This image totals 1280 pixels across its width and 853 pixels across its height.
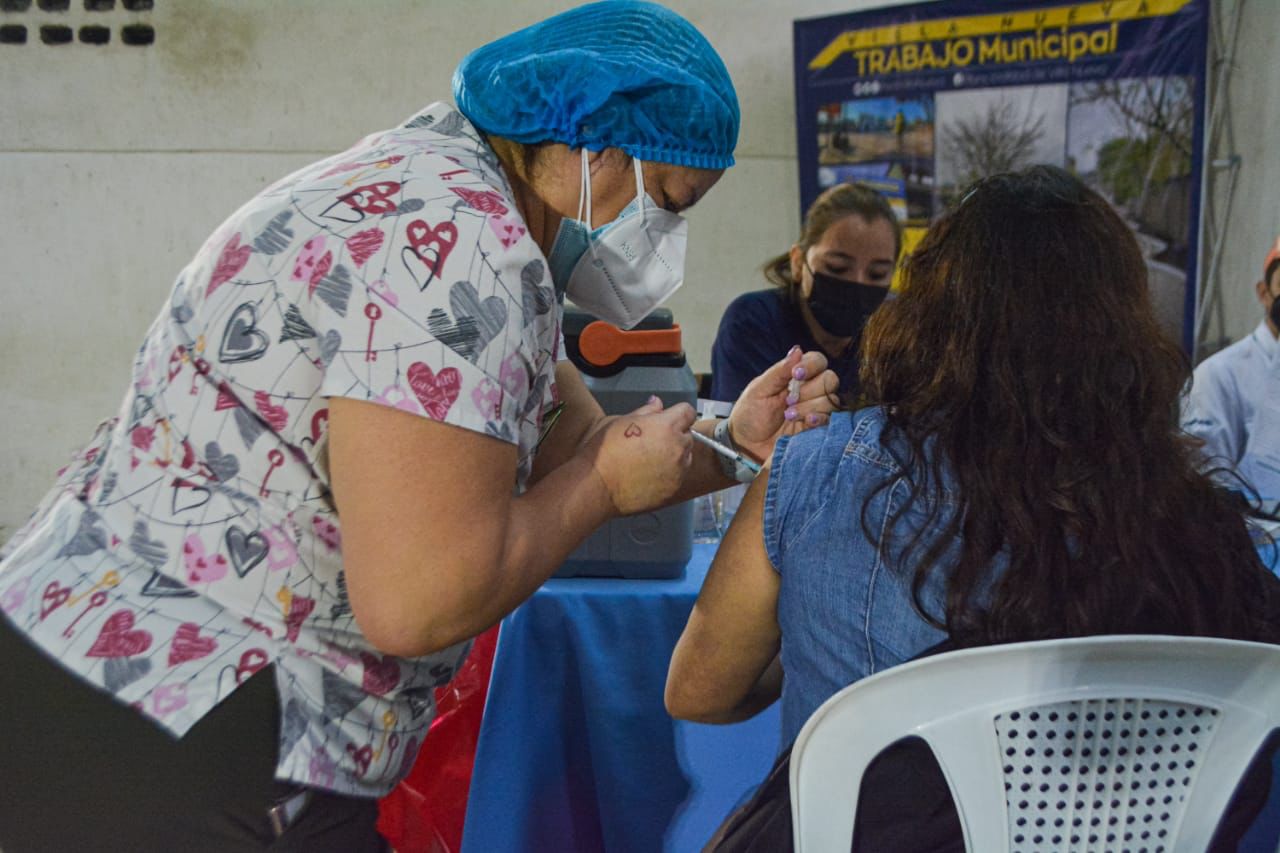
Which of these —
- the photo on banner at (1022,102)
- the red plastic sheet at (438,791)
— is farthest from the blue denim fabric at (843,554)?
the photo on banner at (1022,102)

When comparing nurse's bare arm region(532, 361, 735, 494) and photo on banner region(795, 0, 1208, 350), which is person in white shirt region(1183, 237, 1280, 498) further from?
nurse's bare arm region(532, 361, 735, 494)

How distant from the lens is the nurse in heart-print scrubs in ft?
2.63

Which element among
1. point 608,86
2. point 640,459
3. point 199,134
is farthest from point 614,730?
point 199,134

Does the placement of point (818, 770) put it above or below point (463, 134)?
below

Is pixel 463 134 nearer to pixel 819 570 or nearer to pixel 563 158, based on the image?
pixel 563 158

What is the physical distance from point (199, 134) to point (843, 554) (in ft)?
14.7

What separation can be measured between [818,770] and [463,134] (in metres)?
0.68

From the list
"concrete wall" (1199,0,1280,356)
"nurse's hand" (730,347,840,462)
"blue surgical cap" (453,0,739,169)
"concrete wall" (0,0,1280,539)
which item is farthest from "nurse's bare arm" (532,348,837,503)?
"concrete wall" (1199,0,1280,356)

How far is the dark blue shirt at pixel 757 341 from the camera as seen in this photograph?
285 cm

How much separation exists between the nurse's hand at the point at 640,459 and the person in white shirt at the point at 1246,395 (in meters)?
1.74

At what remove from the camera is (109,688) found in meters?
0.83

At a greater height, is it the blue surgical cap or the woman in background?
the blue surgical cap

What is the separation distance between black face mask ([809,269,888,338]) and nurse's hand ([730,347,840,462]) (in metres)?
1.50

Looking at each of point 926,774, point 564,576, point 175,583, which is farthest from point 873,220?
point 175,583
